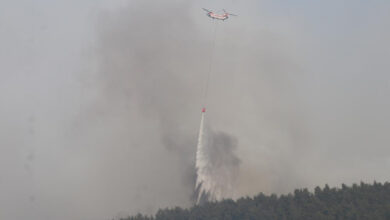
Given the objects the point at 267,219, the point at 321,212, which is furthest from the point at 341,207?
the point at 267,219

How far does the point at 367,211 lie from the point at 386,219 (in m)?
12.2

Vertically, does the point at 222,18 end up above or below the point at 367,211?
above

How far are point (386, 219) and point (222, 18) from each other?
292 ft

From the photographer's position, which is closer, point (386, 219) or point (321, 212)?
point (386, 219)

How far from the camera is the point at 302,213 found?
198 m

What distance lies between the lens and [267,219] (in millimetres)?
199000

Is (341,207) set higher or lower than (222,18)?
lower

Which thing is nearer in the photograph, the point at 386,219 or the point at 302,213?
the point at 386,219

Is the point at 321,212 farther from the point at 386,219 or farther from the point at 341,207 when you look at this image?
the point at 386,219

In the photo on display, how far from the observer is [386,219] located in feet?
587

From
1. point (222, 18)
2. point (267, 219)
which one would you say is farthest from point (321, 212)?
point (222, 18)

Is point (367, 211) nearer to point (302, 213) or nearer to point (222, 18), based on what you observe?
point (302, 213)

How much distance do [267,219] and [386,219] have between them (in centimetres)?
4274

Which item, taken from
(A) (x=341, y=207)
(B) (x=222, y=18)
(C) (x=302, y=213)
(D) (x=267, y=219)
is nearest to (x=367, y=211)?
(A) (x=341, y=207)
